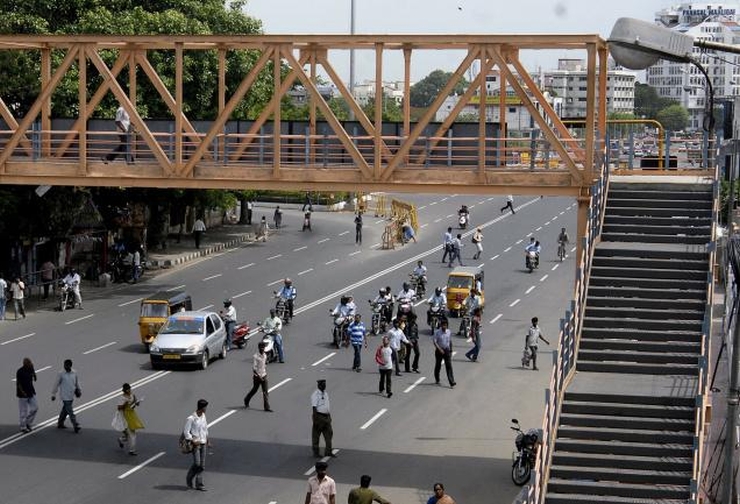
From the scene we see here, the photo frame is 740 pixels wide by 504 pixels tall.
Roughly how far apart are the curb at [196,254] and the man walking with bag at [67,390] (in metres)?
28.2

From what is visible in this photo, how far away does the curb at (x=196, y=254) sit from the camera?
58906 mm

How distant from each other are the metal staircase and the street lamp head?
5.27m

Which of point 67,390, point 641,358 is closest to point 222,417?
point 67,390

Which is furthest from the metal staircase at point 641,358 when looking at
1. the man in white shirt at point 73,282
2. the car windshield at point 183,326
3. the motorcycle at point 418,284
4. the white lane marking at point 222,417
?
the man in white shirt at point 73,282

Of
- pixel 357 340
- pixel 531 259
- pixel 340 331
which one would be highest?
pixel 357 340

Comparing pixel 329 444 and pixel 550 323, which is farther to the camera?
pixel 550 323

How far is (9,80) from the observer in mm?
48625

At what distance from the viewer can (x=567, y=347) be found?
2428cm

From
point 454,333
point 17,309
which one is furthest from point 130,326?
point 454,333

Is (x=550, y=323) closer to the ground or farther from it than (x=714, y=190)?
closer to the ground

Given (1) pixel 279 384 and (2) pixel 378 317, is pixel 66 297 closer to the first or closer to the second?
(2) pixel 378 317

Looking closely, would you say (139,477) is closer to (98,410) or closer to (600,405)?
(98,410)

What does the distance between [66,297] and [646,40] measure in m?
30.7

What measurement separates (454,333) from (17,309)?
12.8 metres
